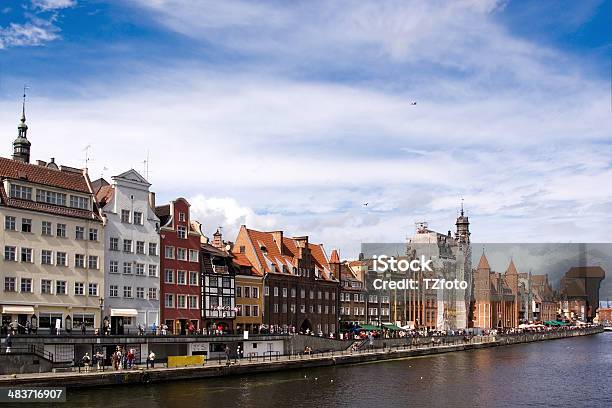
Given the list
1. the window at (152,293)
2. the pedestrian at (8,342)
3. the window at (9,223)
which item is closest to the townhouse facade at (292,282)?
the window at (152,293)

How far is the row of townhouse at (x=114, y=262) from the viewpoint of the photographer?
3233 inches

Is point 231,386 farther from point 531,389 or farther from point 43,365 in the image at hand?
point 531,389

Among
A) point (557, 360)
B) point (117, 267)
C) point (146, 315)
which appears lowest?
point (557, 360)

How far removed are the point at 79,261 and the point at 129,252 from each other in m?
7.86

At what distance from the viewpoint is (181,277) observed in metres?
102

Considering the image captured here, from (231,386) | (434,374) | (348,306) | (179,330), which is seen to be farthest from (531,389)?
(348,306)

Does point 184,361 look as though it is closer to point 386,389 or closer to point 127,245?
point 127,245

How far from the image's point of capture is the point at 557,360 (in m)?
128

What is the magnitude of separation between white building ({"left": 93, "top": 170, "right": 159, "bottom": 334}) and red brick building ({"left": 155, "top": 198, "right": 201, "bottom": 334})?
1.87 meters

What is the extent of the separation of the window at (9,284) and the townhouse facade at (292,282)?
4018 cm

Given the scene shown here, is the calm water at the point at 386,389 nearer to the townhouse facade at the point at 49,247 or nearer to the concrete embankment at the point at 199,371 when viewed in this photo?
the concrete embankment at the point at 199,371

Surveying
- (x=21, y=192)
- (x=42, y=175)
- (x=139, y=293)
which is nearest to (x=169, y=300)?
(x=139, y=293)

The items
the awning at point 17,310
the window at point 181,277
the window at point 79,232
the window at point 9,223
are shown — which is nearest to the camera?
the awning at point 17,310

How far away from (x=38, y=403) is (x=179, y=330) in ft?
129
